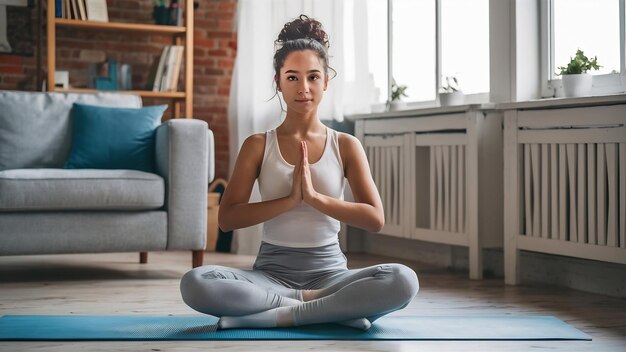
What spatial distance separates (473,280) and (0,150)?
2170 mm

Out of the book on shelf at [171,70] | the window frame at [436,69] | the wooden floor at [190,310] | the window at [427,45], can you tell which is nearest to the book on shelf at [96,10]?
the book on shelf at [171,70]

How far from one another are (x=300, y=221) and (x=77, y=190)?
1370 mm

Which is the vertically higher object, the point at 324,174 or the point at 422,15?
the point at 422,15

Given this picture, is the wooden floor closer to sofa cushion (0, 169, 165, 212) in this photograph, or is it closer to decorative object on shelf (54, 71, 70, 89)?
sofa cushion (0, 169, 165, 212)

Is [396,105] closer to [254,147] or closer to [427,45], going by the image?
[427,45]

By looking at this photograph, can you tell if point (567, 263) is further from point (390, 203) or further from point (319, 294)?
point (319, 294)

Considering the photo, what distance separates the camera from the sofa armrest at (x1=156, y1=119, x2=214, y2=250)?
11.6 ft

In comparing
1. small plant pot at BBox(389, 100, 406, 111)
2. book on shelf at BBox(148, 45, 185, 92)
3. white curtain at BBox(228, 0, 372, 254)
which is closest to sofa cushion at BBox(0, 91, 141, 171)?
book on shelf at BBox(148, 45, 185, 92)

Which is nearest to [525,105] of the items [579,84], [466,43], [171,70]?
[579,84]

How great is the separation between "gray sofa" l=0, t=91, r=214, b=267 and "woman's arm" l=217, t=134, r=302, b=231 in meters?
1.18

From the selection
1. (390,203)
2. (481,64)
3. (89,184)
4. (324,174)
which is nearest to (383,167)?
(390,203)

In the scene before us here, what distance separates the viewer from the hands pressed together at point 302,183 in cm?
223

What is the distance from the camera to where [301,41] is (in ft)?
7.77

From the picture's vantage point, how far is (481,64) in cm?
411
